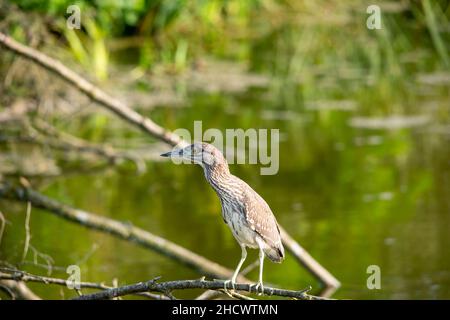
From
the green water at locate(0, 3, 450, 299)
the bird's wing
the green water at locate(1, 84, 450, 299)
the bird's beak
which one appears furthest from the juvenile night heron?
the green water at locate(1, 84, 450, 299)

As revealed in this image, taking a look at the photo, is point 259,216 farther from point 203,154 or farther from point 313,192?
point 313,192

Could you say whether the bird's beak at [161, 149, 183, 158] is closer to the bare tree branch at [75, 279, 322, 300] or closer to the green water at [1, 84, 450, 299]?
the bare tree branch at [75, 279, 322, 300]

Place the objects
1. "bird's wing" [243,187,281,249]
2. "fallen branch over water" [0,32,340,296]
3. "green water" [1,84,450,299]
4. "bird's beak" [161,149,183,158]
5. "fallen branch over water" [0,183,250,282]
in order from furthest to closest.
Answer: "green water" [1,84,450,299], "fallen branch over water" [0,183,250,282], "fallen branch over water" [0,32,340,296], "bird's wing" [243,187,281,249], "bird's beak" [161,149,183,158]

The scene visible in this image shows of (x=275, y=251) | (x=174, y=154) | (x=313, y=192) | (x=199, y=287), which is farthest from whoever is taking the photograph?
(x=313, y=192)

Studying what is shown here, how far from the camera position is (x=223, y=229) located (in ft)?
28.0

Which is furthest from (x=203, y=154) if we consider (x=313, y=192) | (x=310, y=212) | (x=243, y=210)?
(x=313, y=192)

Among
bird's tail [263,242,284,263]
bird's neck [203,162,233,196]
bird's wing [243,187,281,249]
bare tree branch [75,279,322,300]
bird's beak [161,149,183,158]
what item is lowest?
bare tree branch [75,279,322,300]

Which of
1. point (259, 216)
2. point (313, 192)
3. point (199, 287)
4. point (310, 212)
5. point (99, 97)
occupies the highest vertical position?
point (99, 97)

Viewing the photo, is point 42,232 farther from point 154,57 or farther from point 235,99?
point 154,57

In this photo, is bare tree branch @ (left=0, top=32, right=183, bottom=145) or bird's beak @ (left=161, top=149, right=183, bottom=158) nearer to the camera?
bird's beak @ (left=161, top=149, right=183, bottom=158)

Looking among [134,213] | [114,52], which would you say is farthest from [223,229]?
[114,52]

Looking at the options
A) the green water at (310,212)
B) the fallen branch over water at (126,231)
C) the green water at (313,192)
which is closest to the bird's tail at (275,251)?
the green water at (313,192)
